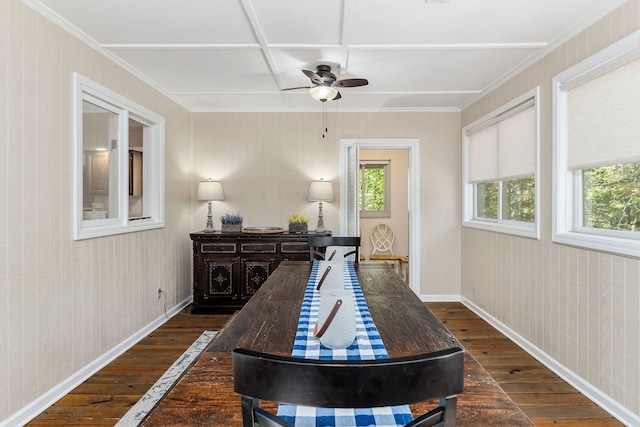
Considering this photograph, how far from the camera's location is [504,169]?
3.76m

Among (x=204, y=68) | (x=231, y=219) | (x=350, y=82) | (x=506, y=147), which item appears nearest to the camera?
(x=350, y=82)

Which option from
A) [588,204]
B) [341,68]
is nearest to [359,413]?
[588,204]

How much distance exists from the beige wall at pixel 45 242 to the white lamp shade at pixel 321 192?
6.85 ft

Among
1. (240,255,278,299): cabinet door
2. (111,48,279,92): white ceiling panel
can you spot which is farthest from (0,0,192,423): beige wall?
(240,255,278,299): cabinet door

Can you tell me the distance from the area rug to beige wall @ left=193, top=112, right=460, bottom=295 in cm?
196

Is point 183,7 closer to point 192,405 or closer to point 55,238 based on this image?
point 55,238

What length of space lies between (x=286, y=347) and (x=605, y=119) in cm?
247

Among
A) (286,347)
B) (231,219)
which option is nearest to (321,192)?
(231,219)

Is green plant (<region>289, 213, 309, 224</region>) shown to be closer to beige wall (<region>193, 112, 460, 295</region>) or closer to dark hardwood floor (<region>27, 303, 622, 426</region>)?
beige wall (<region>193, 112, 460, 295</region>)

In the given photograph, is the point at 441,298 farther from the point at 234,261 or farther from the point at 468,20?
the point at 468,20

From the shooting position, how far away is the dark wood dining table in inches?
34.9

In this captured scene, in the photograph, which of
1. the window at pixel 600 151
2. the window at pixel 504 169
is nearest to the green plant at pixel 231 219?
the window at pixel 504 169

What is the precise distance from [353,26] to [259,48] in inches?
31.8

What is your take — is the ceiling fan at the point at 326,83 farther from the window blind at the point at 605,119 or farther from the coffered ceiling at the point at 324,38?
the window blind at the point at 605,119
